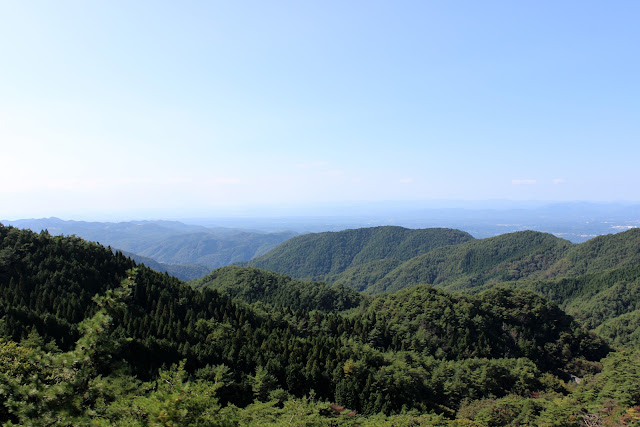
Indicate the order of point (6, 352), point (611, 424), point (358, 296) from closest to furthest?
point (6, 352) → point (611, 424) → point (358, 296)

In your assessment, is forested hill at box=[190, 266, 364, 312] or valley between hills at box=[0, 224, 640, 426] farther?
forested hill at box=[190, 266, 364, 312]

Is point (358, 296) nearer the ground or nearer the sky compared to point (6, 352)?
nearer the ground

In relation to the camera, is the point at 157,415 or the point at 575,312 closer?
the point at 157,415

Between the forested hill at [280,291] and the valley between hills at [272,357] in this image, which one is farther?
the forested hill at [280,291]

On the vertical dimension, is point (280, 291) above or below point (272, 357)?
below

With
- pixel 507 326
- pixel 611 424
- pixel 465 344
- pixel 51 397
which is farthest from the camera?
pixel 507 326

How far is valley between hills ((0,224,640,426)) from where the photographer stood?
537 inches

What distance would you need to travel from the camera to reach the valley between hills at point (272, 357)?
13648 millimetres

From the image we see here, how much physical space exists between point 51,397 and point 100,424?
1810 millimetres

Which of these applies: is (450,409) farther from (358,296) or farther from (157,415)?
(358,296)

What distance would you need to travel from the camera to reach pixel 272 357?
1794 inches

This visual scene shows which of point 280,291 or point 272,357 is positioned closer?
point 272,357

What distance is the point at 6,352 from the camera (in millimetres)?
25094

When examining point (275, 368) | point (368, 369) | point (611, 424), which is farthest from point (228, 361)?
point (611, 424)
